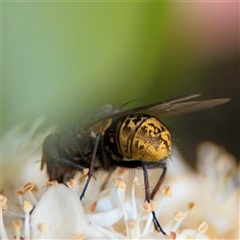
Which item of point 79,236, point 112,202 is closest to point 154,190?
point 112,202

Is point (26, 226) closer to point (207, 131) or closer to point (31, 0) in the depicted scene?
point (31, 0)

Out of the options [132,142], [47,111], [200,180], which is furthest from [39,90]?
[200,180]

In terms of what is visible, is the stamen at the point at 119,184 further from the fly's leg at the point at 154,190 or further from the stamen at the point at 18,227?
the stamen at the point at 18,227

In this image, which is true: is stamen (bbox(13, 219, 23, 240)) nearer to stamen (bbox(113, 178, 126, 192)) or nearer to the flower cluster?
the flower cluster

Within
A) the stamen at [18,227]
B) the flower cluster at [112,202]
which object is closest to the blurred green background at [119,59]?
the flower cluster at [112,202]

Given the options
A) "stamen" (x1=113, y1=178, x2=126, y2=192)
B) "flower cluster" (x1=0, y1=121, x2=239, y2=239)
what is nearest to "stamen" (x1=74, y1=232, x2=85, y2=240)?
"flower cluster" (x1=0, y1=121, x2=239, y2=239)

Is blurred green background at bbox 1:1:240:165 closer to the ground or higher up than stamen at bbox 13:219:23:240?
higher up
